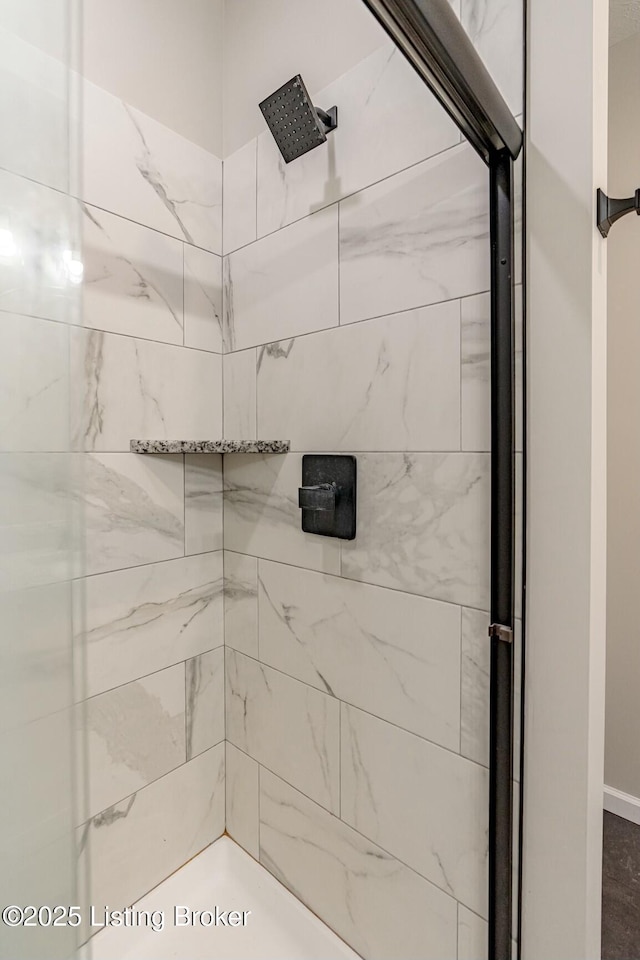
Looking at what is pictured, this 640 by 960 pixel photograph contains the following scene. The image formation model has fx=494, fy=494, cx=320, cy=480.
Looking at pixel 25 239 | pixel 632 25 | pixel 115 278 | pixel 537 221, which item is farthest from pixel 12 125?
pixel 632 25

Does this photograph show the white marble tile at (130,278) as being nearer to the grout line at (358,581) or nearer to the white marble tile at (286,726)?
the grout line at (358,581)

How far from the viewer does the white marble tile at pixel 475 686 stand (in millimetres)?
812

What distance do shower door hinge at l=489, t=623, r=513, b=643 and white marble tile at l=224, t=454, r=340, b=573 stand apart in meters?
0.35

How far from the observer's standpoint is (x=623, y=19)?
4.69 ft

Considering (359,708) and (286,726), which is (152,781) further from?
(359,708)

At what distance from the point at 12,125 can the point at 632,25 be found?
1.82m

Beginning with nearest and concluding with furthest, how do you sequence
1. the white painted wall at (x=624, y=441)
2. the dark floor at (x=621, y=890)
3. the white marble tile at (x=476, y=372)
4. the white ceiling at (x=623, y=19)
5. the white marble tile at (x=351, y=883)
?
the white marble tile at (x=476, y=372) → the white marble tile at (x=351, y=883) → the dark floor at (x=621, y=890) → the white ceiling at (x=623, y=19) → the white painted wall at (x=624, y=441)

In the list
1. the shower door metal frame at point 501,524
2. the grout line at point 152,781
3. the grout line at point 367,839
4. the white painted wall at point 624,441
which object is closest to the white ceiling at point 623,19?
the white painted wall at point 624,441

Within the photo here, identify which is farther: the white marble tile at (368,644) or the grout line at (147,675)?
the grout line at (147,675)

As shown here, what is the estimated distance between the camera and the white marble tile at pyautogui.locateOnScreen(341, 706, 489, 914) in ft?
2.72

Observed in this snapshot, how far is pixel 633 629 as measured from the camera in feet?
5.23

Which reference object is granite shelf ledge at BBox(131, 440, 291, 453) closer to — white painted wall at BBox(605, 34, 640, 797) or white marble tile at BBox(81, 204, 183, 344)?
white marble tile at BBox(81, 204, 183, 344)

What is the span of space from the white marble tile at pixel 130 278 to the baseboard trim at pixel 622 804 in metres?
1.94

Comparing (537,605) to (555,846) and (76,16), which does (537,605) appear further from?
(76,16)
